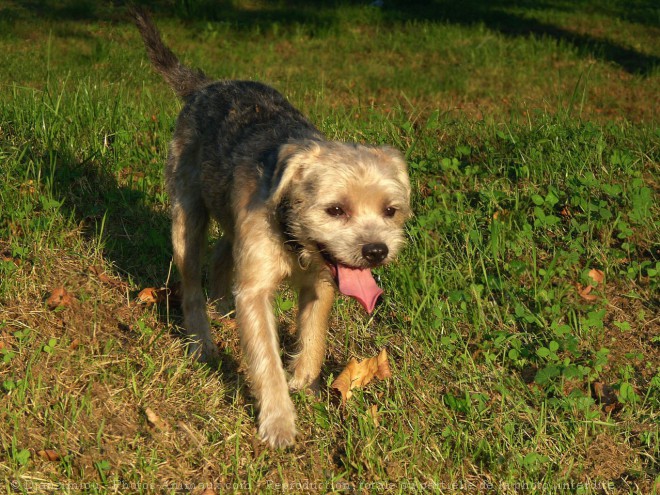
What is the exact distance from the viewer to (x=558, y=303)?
5176 mm

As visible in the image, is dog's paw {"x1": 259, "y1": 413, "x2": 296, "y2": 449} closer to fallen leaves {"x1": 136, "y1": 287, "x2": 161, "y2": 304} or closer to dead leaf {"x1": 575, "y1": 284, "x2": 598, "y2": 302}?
fallen leaves {"x1": 136, "y1": 287, "x2": 161, "y2": 304}

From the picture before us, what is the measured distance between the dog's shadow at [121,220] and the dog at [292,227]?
0.64 metres

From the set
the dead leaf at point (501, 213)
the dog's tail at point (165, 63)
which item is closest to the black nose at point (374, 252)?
the dead leaf at point (501, 213)

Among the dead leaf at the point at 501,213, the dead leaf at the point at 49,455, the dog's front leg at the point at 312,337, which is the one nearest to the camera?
the dead leaf at the point at 49,455

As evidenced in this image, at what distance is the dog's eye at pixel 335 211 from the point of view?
433 centimetres

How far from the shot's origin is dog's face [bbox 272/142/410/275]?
425 centimetres

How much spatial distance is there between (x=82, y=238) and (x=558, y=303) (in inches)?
123

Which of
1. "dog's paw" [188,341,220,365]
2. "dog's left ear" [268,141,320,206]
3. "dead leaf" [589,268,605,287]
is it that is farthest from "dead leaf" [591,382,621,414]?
"dog's paw" [188,341,220,365]

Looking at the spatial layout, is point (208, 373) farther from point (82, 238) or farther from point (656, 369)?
point (656, 369)

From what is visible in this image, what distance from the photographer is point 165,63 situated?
6090mm

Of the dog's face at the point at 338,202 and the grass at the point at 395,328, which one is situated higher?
the dog's face at the point at 338,202

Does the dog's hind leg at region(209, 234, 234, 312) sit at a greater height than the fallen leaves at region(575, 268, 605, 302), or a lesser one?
lesser

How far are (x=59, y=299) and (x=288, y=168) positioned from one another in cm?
171

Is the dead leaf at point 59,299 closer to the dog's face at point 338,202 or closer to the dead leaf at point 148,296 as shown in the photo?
the dead leaf at point 148,296
